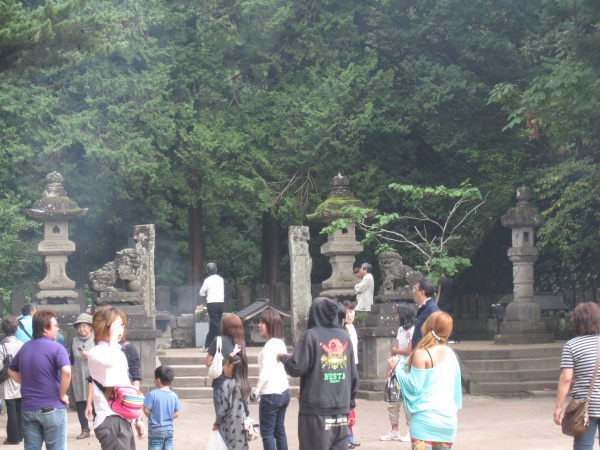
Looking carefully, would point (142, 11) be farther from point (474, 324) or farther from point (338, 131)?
point (474, 324)

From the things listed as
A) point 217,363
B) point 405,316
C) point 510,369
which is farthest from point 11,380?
point 510,369

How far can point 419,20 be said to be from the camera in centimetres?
2816

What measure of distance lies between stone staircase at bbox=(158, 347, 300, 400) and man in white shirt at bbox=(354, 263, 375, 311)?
1.98 meters

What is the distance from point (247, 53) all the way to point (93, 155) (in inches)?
208

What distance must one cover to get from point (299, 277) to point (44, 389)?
1249 cm

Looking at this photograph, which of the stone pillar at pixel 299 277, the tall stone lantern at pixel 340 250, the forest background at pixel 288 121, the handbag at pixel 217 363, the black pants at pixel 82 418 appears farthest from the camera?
the forest background at pixel 288 121

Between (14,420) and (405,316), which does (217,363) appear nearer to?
(405,316)

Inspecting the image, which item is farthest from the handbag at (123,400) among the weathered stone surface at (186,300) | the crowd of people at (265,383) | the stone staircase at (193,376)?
the weathered stone surface at (186,300)

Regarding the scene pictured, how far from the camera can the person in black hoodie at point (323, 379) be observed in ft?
28.7

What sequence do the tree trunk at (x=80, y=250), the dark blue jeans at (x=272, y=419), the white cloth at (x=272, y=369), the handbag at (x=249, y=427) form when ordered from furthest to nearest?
1. the tree trunk at (x=80, y=250)
2. the dark blue jeans at (x=272, y=419)
3. the white cloth at (x=272, y=369)
4. the handbag at (x=249, y=427)

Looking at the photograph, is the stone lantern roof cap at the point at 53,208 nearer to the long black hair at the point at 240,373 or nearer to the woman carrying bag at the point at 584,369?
Answer: the long black hair at the point at 240,373

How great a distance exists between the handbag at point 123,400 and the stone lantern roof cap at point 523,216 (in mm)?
16482

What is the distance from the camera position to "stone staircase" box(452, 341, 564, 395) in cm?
1858

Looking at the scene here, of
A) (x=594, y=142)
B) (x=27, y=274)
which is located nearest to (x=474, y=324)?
(x=594, y=142)
